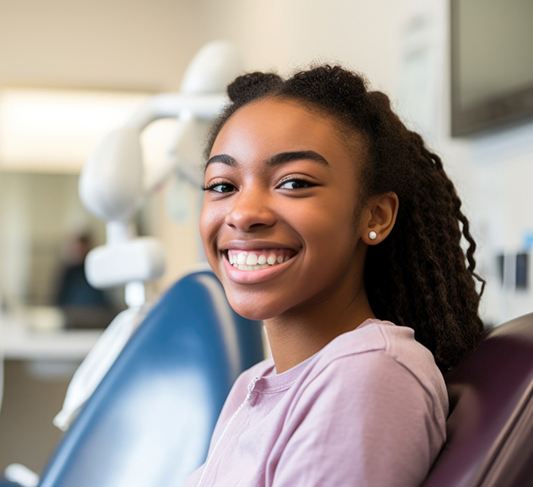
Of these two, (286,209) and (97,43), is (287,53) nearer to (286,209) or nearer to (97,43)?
(97,43)

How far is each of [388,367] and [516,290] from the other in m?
1.38

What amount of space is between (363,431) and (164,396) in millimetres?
754

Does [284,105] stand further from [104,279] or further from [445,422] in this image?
[104,279]

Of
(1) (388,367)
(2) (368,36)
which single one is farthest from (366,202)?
(2) (368,36)

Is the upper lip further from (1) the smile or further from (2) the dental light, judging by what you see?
(2) the dental light

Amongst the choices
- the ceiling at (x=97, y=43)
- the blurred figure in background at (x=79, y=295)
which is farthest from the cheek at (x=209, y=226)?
the ceiling at (x=97, y=43)

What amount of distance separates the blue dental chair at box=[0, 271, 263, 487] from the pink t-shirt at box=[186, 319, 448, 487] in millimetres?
506

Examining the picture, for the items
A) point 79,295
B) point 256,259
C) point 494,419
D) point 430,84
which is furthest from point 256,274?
point 79,295

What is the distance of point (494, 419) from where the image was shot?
72 centimetres

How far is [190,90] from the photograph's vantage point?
1.84m

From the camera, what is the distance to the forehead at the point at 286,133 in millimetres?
860

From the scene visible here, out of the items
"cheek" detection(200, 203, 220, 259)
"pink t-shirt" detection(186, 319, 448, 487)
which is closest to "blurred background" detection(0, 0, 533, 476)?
"cheek" detection(200, 203, 220, 259)

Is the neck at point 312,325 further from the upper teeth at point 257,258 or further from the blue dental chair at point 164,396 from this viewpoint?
the blue dental chair at point 164,396

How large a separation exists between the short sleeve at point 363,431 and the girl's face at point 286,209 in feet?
0.39
